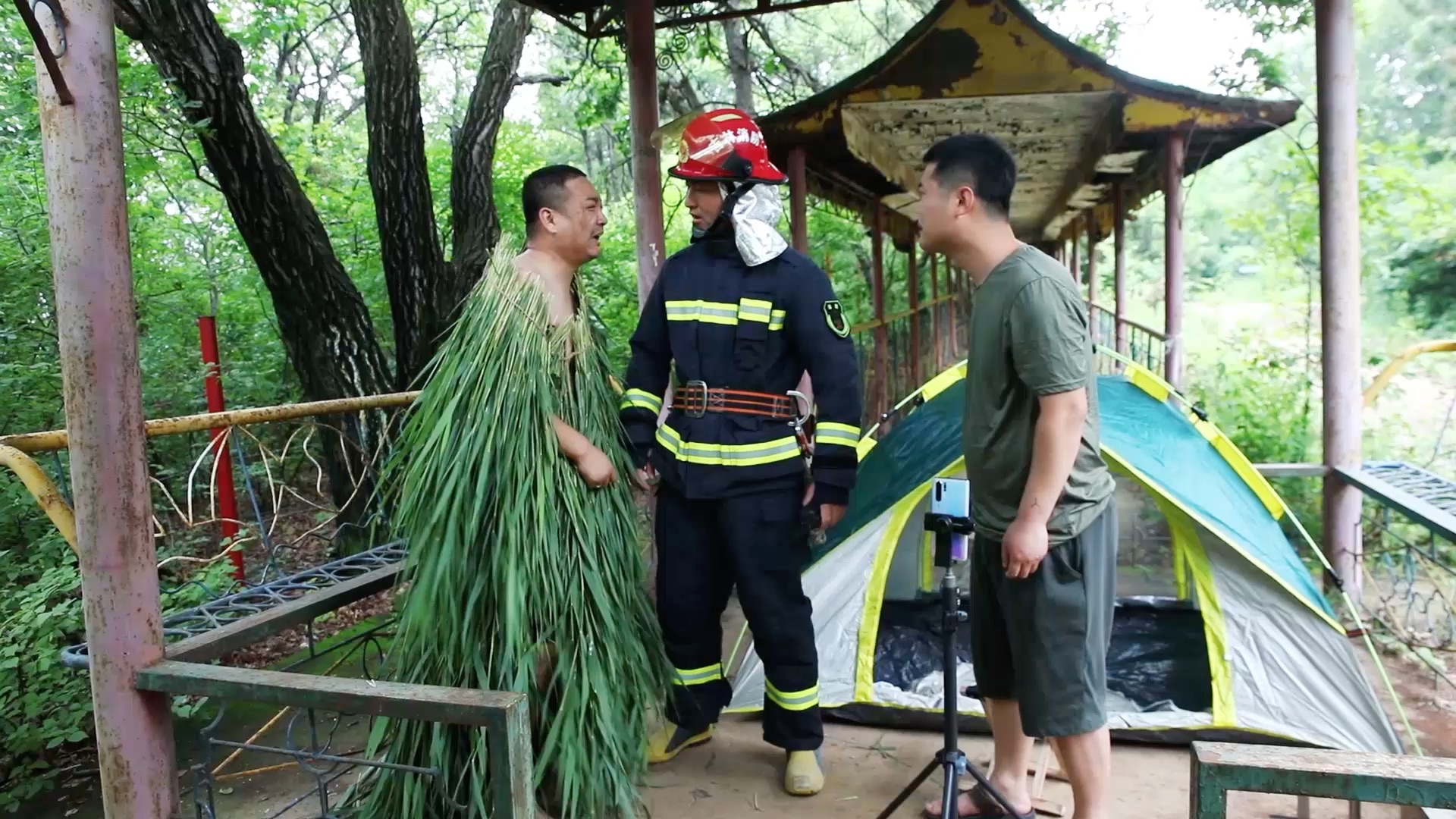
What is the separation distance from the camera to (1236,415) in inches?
289

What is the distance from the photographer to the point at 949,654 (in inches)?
88.6

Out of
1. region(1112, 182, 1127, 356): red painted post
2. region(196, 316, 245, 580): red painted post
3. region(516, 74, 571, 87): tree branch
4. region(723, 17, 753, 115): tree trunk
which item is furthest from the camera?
region(723, 17, 753, 115): tree trunk

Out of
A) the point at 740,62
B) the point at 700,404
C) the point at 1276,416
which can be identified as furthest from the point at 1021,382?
the point at 740,62

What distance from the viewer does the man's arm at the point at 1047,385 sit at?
190cm

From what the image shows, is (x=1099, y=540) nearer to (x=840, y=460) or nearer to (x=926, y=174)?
(x=840, y=460)

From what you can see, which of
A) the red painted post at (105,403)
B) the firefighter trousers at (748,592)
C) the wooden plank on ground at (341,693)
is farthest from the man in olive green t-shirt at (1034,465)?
the red painted post at (105,403)

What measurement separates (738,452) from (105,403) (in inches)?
56.5

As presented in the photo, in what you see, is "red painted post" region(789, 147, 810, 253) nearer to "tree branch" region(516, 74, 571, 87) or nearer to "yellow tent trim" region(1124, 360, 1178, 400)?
"yellow tent trim" region(1124, 360, 1178, 400)

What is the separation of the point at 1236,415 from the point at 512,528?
7.04 metres

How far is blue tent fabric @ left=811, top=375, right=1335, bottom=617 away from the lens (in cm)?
286

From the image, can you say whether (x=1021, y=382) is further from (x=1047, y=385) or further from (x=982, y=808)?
(x=982, y=808)

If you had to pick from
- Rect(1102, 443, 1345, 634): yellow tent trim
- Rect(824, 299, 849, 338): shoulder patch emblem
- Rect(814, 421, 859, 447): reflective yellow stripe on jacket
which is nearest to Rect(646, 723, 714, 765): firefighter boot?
Rect(814, 421, 859, 447): reflective yellow stripe on jacket

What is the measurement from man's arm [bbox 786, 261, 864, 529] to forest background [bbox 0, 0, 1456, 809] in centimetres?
73

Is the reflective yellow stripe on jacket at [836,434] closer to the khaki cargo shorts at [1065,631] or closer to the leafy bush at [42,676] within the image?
the khaki cargo shorts at [1065,631]
